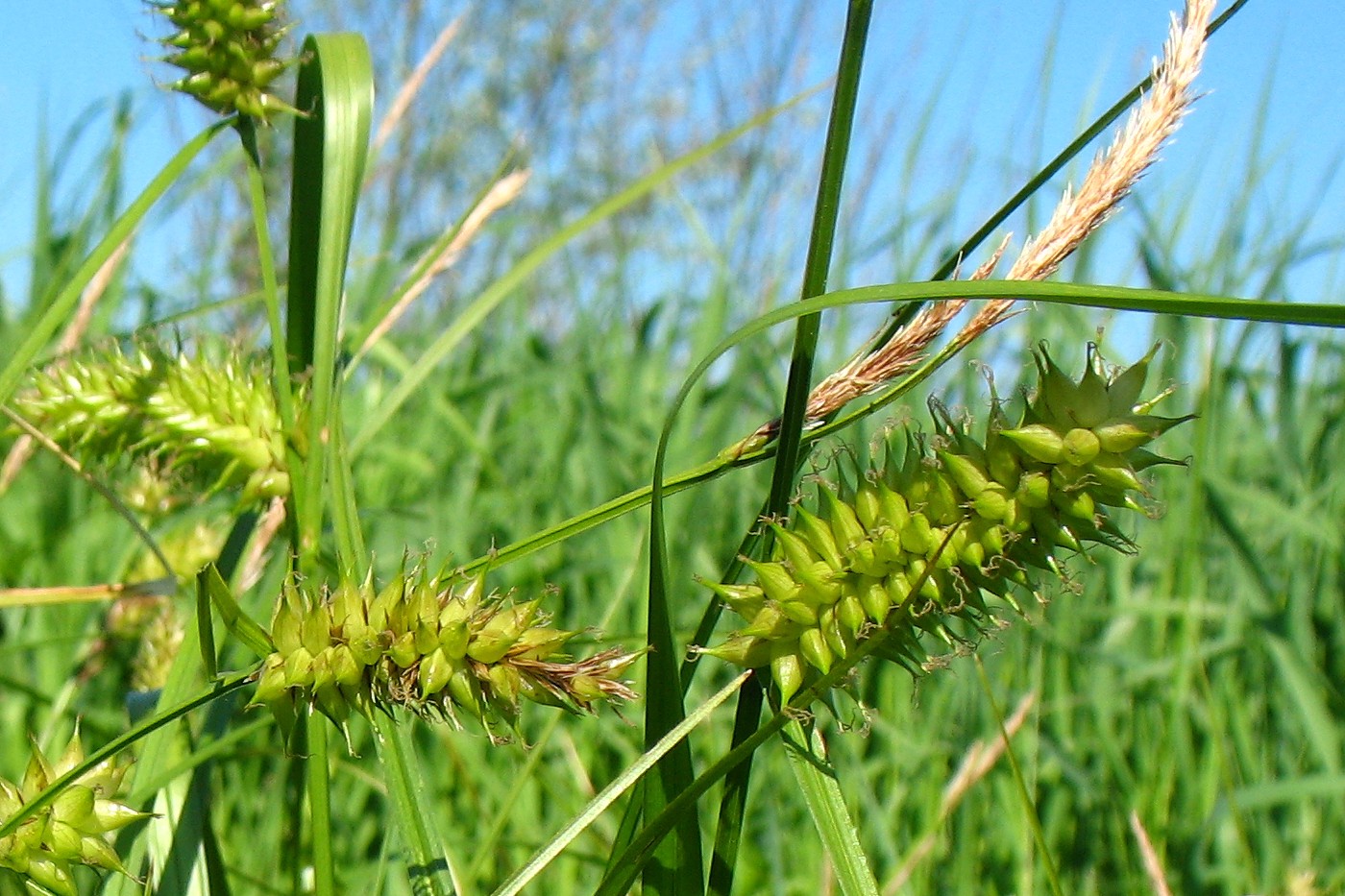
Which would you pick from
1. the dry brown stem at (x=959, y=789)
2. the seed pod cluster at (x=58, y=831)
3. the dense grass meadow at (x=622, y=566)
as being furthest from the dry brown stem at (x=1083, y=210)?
the dry brown stem at (x=959, y=789)

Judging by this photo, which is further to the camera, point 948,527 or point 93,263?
point 93,263

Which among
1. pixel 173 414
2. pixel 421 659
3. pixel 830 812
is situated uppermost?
pixel 173 414

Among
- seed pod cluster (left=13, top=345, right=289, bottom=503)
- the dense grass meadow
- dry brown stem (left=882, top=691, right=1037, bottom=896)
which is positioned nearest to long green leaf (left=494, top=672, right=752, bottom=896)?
the dense grass meadow

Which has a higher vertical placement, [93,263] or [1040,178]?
[93,263]

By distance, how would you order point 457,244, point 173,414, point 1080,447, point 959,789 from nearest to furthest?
point 1080,447
point 173,414
point 457,244
point 959,789

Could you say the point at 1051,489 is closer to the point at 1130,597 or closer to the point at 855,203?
the point at 1130,597

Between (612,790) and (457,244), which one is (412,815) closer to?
(612,790)

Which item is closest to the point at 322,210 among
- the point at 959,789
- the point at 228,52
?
the point at 228,52

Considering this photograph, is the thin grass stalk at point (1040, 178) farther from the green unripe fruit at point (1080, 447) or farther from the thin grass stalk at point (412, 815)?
the thin grass stalk at point (412, 815)
